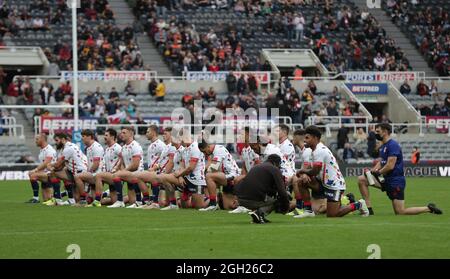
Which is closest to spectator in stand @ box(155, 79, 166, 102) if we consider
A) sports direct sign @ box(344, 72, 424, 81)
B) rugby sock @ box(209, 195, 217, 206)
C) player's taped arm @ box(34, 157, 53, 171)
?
sports direct sign @ box(344, 72, 424, 81)

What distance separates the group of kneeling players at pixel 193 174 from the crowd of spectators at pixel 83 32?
72.2ft

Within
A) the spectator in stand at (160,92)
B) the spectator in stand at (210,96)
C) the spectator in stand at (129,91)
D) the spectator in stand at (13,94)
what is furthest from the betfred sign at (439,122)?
the spectator in stand at (13,94)

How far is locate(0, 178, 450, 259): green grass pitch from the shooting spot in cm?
1475

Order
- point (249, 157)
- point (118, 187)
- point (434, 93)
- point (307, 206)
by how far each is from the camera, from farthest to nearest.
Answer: point (434, 93) < point (118, 187) < point (249, 157) < point (307, 206)

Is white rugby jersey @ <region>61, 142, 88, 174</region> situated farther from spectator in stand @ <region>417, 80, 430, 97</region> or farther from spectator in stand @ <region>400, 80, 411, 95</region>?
spectator in stand @ <region>417, 80, 430, 97</region>

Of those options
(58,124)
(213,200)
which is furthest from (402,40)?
(213,200)

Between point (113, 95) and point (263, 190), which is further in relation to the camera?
point (113, 95)

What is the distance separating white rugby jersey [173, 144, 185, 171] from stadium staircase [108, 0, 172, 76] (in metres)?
27.3

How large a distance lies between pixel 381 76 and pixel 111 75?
13.5 meters

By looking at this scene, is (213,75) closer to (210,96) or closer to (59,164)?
(210,96)

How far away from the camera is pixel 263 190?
19062 mm

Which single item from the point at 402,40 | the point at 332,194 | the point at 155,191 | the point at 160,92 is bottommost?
the point at 155,191

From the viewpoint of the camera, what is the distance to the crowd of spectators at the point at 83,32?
49.6 m
